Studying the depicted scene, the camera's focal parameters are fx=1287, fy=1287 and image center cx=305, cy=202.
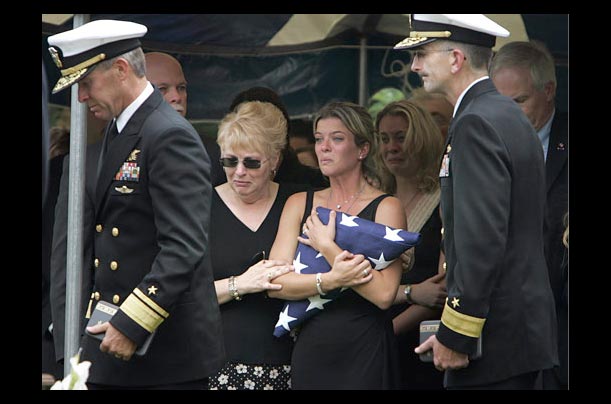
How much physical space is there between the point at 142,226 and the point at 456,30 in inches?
61.0

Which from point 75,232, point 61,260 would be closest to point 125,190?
point 75,232

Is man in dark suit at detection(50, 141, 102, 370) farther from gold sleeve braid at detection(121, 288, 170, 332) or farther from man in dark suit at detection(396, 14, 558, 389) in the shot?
man in dark suit at detection(396, 14, 558, 389)

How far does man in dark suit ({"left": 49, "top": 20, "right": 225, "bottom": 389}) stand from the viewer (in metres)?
5.01

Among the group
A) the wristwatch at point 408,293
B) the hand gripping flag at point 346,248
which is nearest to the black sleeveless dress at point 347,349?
the hand gripping flag at point 346,248

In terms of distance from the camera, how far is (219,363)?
530 cm

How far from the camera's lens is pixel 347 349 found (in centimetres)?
596

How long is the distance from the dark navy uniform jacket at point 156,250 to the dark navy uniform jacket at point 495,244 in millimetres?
1000

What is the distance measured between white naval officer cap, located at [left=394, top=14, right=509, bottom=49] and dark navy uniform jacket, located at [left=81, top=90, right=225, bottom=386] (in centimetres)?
109

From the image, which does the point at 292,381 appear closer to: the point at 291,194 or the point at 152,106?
the point at 291,194

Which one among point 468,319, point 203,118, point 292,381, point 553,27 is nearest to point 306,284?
point 292,381

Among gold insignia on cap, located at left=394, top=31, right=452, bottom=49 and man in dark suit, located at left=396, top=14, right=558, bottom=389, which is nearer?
man in dark suit, located at left=396, top=14, right=558, bottom=389

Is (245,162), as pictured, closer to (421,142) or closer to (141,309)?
(421,142)

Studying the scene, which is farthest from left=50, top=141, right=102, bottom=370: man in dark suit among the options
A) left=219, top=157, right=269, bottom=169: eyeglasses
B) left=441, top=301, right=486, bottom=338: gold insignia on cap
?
left=441, top=301, right=486, bottom=338: gold insignia on cap

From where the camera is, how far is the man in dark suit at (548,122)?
638cm
